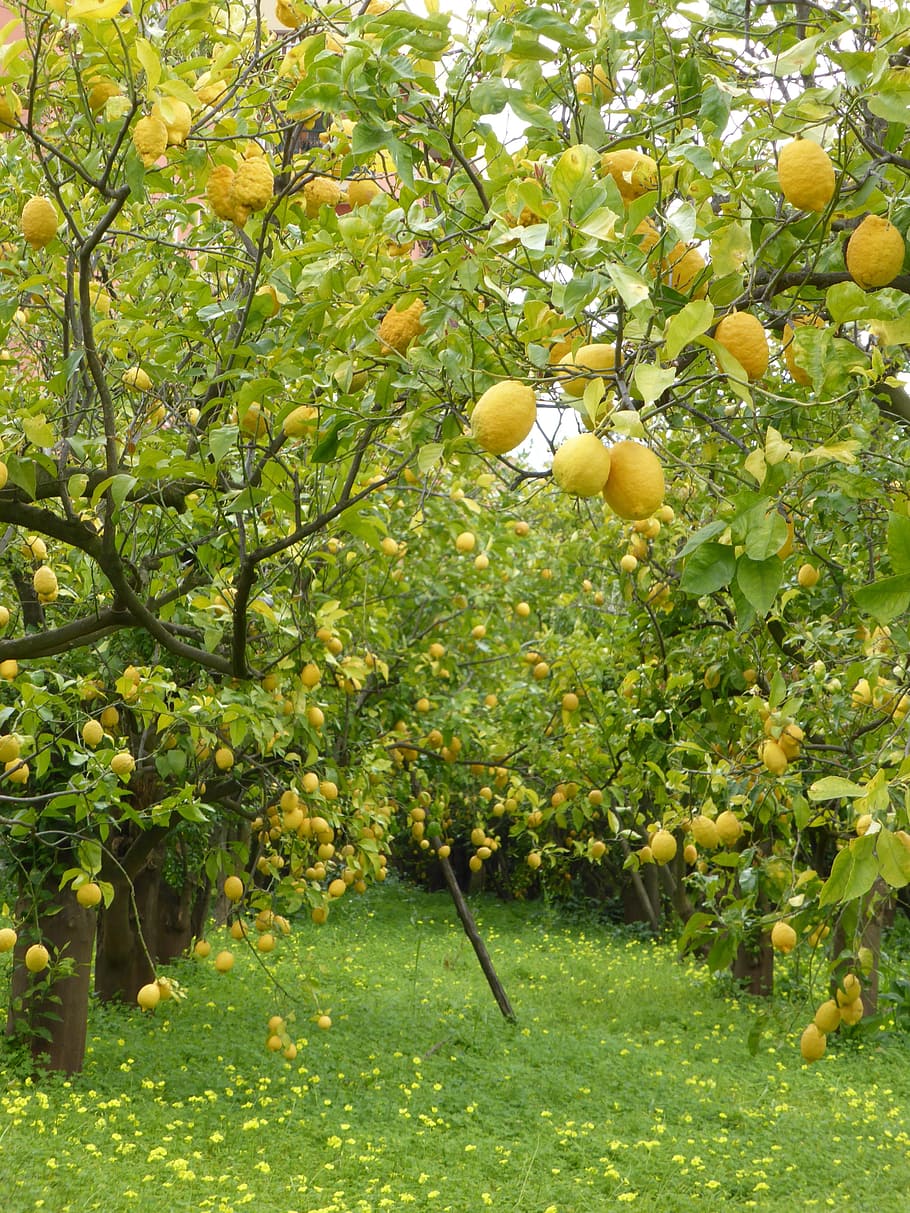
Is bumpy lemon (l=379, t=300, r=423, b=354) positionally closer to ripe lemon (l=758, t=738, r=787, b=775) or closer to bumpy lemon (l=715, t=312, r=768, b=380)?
bumpy lemon (l=715, t=312, r=768, b=380)

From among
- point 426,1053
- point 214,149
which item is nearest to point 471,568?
point 426,1053

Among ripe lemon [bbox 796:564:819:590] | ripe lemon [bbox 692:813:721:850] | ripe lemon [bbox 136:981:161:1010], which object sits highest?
ripe lemon [bbox 796:564:819:590]

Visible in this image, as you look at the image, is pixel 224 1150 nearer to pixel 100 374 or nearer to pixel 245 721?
pixel 245 721

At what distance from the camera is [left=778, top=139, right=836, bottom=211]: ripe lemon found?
129 cm

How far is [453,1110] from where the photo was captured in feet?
18.7

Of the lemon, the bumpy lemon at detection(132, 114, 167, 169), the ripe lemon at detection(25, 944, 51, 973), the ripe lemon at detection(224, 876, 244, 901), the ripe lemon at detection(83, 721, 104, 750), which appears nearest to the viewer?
the bumpy lemon at detection(132, 114, 167, 169)

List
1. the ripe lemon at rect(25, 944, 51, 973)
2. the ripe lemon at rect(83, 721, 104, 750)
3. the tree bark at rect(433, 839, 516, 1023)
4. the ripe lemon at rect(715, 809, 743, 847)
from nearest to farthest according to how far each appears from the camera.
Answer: the ripe lemon at rect(715, 809, 743, 847) → the ripe lemon at rect(83, 721, 104, 750) → the ripe lemon at rect(25, 944, 51, 973) → the tree bark at rect(433, 839, 516, 1023)

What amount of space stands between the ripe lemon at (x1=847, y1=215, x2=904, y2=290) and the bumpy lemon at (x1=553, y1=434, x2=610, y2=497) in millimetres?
519

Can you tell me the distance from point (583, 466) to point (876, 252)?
568 mm

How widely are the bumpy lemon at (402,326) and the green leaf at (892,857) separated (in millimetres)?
938

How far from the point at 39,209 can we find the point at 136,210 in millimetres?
1306

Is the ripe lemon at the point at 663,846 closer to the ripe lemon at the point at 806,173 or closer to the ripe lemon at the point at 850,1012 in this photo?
the ripe lemon at the point at 850,1012

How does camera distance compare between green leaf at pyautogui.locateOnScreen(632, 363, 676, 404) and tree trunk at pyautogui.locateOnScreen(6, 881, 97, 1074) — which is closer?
green leaf at pyautogui.locateOnScreen(632, 363, 676, 404)

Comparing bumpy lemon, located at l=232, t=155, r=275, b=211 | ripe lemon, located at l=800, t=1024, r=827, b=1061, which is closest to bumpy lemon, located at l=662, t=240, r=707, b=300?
bumpy lemon, located at l=232, t=155, r=275, b=211
